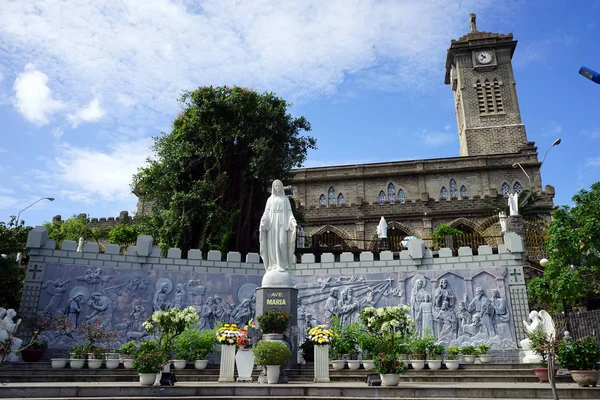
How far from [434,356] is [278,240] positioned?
6285 mm

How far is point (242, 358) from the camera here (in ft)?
36.1

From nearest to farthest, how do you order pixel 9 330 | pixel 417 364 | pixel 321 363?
1. pixel 321 363
2. pixel 417 364
3. pixel 9 330

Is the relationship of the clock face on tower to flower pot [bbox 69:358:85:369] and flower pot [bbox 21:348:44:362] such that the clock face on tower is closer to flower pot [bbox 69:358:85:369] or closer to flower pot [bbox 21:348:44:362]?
flower pot [bbox 69:358:85:369]

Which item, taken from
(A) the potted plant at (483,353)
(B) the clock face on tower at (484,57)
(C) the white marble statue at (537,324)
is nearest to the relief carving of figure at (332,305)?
(A) the potted plant at (483,353)

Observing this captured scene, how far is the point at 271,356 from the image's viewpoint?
9.88 m

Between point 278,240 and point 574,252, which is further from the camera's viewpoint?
point 574,252

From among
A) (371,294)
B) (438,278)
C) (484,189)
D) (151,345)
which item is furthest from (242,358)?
(484,189)

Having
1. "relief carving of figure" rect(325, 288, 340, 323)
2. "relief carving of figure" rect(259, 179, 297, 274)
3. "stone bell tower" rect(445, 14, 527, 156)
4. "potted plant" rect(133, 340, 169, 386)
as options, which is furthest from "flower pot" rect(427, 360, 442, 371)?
"stone bell tower" rect(445, 14, 527, 156)

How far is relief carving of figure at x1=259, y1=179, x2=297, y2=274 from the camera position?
12.8 metres

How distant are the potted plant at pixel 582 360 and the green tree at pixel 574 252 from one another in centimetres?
878

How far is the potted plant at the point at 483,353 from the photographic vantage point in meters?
14.5

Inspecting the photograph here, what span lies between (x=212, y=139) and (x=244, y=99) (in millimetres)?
2705

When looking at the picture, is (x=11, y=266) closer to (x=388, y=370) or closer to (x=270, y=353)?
(x=270, y=353)

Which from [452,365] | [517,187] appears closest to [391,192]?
[517,187]
